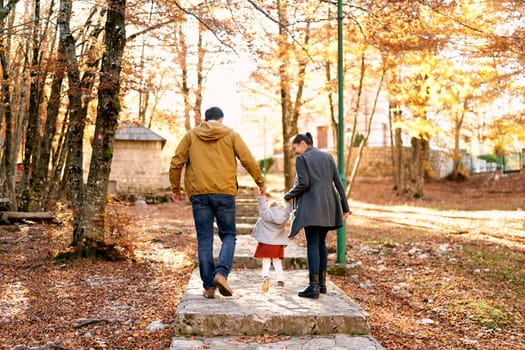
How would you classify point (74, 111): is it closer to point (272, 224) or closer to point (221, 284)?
point (272, 224)

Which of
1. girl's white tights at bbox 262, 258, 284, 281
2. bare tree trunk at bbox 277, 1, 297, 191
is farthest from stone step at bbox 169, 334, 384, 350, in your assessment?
bare tree trunk at bbox 277, 1, 297, 191

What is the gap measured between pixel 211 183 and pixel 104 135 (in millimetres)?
3335

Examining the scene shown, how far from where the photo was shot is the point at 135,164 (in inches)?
890

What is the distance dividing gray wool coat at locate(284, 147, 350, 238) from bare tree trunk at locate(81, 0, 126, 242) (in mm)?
3544

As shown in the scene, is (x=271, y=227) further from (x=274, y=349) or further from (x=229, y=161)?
(x=274, y=349)

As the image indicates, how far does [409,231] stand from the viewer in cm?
1230

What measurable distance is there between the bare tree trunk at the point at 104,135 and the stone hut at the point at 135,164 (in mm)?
14664

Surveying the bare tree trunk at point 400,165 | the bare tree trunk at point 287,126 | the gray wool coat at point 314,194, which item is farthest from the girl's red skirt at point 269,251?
the bare tree trunk at point 400,165

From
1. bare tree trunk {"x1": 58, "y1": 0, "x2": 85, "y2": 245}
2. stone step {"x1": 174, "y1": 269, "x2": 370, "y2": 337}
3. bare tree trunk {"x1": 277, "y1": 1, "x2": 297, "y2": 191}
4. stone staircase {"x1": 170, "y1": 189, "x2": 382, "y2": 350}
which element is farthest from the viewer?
bare tree trunk {"x1": 277, "y1": 1, "x2": 297, "y2": 191}

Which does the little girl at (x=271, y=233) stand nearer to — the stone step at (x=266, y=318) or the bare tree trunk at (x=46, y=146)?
the stone step at (x=266, y=318)

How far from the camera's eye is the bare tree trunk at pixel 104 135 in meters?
7.83

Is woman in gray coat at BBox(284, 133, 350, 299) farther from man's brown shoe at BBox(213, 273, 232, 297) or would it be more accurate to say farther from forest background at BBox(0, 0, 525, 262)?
forest background at BBox(0, 0, 525, 262)

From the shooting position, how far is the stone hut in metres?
22.3

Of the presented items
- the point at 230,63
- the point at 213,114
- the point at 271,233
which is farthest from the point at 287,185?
the point at 213,114
